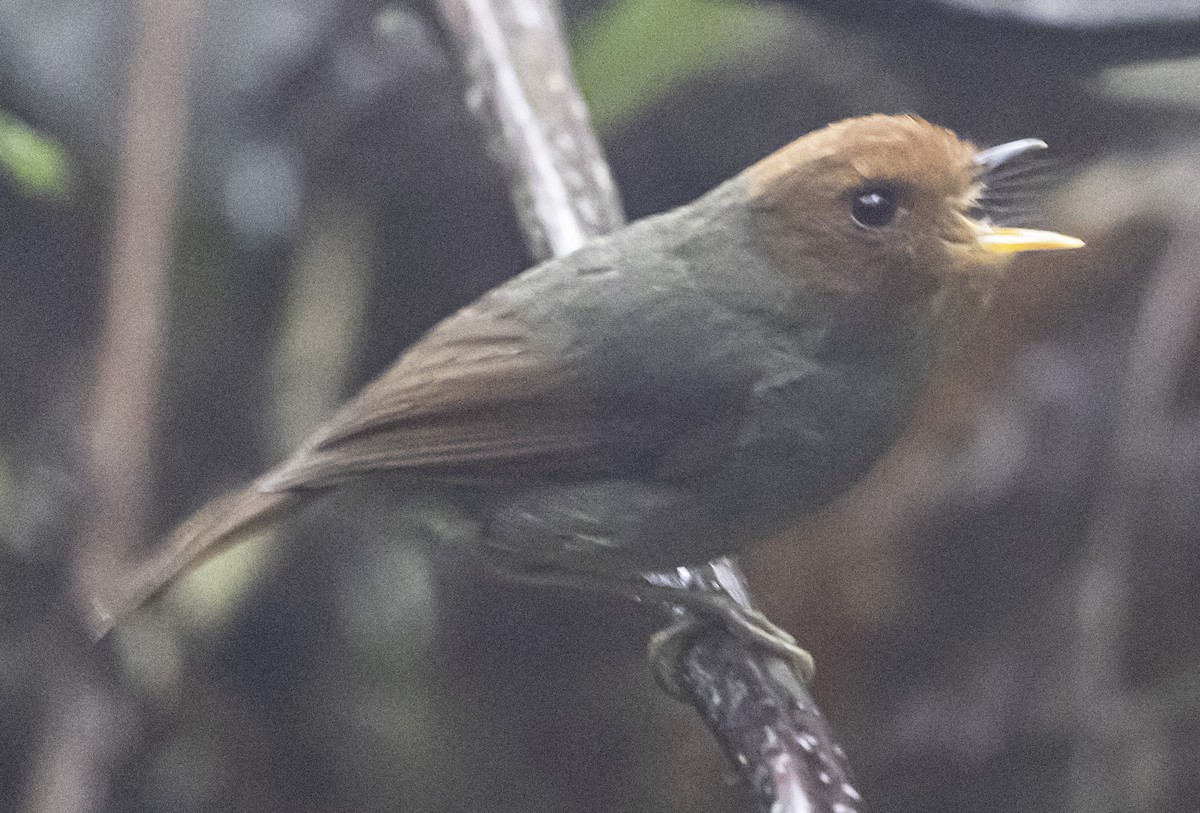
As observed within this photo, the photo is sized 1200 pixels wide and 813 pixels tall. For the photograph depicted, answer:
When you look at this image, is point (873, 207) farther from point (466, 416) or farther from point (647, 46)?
point (647, 46)

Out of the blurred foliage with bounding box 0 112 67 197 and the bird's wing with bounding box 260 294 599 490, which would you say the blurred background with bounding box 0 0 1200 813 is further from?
the bird's wing with bounding box 260 294 599 490

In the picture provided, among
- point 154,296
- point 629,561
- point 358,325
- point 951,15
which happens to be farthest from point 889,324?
point 358,325

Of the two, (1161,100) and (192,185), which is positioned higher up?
(192,185)

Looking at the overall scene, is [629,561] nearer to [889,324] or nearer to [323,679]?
[889,324]

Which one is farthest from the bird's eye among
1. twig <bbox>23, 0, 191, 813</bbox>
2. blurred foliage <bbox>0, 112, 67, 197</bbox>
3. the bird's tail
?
blurred foliage <bbox>0, 112, 67, 197</bbox>

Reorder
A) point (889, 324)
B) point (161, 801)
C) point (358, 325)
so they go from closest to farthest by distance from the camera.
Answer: point (889, 324)
point (161, 801)
point (358, 325)

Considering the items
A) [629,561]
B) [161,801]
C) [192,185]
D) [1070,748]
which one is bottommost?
[1070,748]

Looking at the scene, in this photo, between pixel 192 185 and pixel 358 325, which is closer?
pixel 192 185
